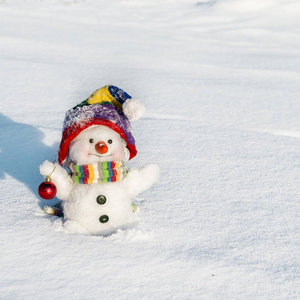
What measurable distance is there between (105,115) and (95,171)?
0.82ft

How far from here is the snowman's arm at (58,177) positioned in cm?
177

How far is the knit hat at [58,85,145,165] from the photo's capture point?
5.89ft

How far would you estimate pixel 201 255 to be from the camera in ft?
5.44

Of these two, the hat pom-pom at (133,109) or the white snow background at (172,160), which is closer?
the white snow background at (172,160)

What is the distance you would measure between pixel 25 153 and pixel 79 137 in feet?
3.05

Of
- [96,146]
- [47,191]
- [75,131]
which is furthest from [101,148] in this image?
[47,191]

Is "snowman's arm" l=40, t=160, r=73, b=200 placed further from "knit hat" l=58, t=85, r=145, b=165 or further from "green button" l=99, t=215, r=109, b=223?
"green button" l=99, t=215, r=109, b=223

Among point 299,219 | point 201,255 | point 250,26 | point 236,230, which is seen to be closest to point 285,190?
point 299,219

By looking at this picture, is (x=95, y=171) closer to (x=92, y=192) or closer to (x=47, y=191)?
(x=92, y=192)

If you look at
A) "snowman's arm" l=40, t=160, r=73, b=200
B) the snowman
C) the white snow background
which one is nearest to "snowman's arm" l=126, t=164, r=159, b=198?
the snowman

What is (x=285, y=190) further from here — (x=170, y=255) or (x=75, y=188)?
(x=75, y=188)

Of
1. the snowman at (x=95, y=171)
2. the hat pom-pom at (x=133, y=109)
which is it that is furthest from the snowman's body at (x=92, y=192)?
the hat pom-pom at (x=133, y=109)

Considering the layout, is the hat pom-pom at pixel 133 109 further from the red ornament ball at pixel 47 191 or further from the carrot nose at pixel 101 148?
the red ornament ball at pixel 47 191

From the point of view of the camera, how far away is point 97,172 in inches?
69.3
